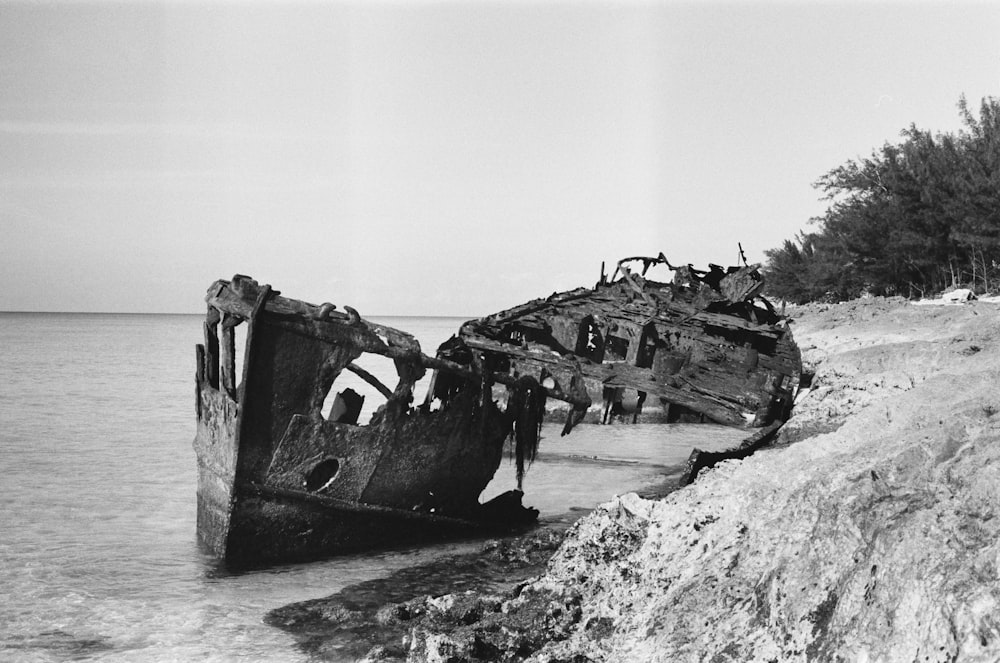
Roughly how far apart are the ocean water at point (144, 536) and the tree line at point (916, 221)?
52.2ft

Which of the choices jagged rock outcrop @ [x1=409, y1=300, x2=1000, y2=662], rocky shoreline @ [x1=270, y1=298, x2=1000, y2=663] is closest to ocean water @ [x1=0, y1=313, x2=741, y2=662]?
rocky shoreline @ [x1=270, y1=298, x2=1000, y2=663]

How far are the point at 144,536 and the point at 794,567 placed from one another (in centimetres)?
744

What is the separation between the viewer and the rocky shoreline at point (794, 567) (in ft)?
12.5

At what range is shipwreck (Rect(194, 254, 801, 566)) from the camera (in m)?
7.65

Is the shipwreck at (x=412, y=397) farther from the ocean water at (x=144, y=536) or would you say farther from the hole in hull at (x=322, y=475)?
the ocean water at (x=144, y=536)

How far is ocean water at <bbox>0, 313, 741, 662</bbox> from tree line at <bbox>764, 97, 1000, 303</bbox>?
52.2ft

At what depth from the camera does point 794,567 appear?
4.33m

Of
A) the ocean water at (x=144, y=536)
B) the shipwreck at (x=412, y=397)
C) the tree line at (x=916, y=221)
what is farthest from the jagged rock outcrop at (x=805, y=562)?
the tree line at (x=916, y=221)

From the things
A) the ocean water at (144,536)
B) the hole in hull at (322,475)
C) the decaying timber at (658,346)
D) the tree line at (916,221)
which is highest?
the tree line at (916,221)

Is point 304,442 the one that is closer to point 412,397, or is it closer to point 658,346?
point 412,397

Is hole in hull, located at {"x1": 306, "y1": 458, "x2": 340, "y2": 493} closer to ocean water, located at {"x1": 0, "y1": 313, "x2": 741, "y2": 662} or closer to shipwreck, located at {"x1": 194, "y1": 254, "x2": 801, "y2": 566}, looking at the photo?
shipwreck, located at {"x1": 194, "y1": 254, "x2": 801, "y2": 566}

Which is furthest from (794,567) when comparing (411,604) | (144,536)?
(144,536)

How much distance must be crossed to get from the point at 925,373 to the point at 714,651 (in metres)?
7.70

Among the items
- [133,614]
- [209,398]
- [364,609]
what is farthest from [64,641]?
[209,398]
